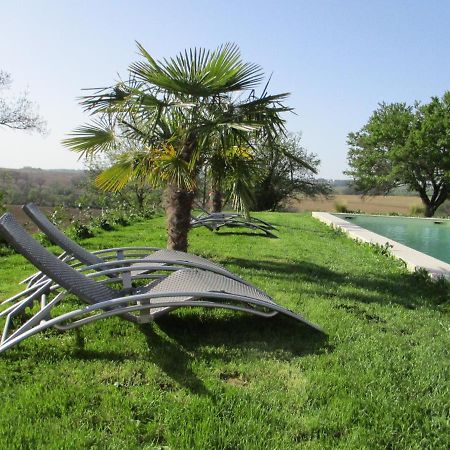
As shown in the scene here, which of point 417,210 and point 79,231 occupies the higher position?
point 417,210

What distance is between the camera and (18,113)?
21.3 m

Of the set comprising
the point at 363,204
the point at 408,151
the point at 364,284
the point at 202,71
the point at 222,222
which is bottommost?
the point at 364,284

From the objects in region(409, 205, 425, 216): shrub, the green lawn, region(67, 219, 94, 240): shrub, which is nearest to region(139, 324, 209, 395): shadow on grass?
the green lawn

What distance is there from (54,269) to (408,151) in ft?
89.0

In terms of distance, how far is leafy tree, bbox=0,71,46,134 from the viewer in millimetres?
21000

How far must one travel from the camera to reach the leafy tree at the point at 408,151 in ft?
88.0

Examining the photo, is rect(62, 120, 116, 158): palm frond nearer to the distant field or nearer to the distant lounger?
the distant lounger

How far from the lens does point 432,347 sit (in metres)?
4.02

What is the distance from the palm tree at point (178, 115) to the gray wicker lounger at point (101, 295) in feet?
8.27

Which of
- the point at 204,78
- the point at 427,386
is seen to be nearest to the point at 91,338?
the point at 427,386

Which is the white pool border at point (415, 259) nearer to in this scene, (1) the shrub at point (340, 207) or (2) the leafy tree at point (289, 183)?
(2) the leafy tree at point (289, 183)

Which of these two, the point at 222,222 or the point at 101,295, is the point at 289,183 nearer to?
the point at 222,222

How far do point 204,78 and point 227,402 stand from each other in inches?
197

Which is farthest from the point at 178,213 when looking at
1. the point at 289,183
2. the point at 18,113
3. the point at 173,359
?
the point at 289,183
